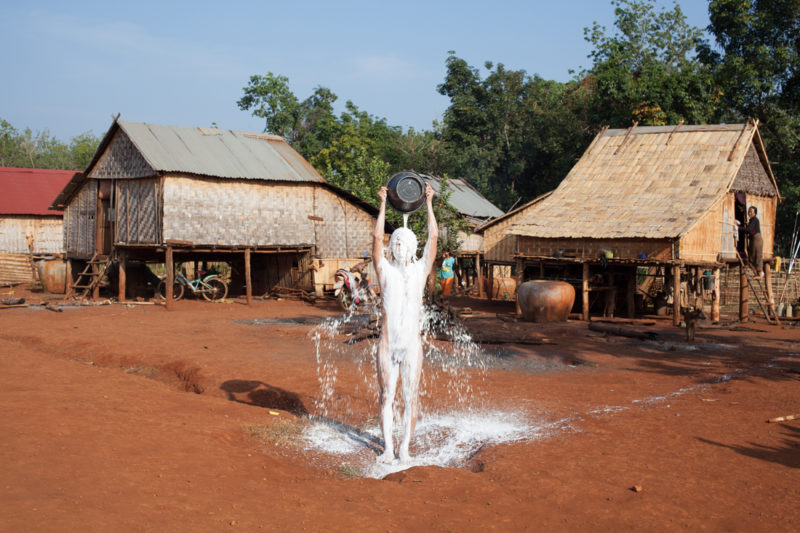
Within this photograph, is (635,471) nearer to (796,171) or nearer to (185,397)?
(185,397)

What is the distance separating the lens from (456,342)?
1364 cm

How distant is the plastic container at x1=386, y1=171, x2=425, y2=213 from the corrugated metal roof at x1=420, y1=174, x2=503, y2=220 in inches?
949

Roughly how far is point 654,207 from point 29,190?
30.7 m

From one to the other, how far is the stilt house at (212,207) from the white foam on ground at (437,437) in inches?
619

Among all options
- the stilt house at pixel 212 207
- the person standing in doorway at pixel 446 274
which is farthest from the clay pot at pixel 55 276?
the person standing in doorway at pixel 446 274

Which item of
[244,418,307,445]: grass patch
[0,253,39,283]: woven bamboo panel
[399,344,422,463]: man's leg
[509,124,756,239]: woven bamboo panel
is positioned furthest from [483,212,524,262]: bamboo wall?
[0,253,39,283]: woven bamboo panel

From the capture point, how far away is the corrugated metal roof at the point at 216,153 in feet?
72.4

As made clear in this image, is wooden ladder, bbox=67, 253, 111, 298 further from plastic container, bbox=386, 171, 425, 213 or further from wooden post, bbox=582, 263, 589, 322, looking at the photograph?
plastic container, bbox=386, 171, 425, 213

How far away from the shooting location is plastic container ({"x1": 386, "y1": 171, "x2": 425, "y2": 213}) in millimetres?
6875

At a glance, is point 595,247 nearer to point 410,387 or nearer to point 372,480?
point 410,387

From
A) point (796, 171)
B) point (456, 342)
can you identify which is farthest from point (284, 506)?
point (796, 171)

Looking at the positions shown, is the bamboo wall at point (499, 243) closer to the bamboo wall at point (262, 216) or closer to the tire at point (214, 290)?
the bamboo wall at point (262, 216)

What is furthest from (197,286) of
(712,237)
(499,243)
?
(712,237)

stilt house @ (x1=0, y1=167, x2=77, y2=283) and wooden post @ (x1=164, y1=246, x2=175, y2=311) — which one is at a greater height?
stilt house @ (x1=0, y1=167, x2=77, y2=283)
